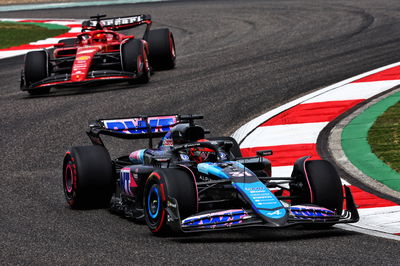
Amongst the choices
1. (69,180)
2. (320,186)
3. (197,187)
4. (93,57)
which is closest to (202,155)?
(197,187)

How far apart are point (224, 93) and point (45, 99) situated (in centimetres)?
303

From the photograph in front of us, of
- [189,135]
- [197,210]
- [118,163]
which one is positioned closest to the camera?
[197,210]

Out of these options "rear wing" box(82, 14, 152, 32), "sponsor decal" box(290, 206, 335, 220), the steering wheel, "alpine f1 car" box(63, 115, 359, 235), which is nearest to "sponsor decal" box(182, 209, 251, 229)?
"alpine f1 car" box(63, 115, 359, 235)

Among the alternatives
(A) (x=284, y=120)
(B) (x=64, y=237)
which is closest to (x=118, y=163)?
(B) (x=64, y=237)

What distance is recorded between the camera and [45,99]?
14.6m

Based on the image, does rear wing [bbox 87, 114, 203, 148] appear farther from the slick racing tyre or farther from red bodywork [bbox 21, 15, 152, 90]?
red bodywork [bbox 21, 15, 152, 90]

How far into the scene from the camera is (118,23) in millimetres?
16984

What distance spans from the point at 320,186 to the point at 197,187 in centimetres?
102

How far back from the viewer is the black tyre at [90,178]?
8.16 meters

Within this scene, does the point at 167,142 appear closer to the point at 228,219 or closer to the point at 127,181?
the point at 127,181

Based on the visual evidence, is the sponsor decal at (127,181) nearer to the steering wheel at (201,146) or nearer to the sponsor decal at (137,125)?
the steering wheel at (201,146)

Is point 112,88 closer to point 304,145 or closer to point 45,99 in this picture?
point 45,99

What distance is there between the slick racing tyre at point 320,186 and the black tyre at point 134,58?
8037mm

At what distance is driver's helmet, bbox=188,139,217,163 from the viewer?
7.90 m
